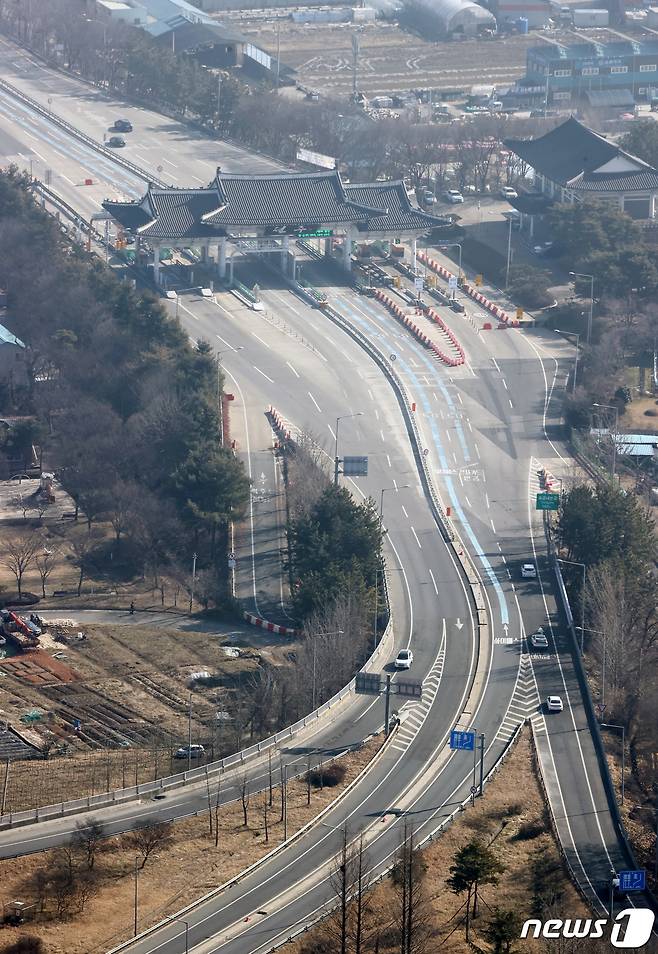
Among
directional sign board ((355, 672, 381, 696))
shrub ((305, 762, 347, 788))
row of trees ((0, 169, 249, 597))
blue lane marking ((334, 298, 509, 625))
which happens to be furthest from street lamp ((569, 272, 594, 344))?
shrub ((305, 762, 347, 788))

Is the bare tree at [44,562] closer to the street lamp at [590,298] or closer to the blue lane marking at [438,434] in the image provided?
the blue lane marking at [438,434]

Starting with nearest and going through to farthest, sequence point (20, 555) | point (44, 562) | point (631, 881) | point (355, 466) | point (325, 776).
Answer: point (631, 881), point (325, 776), point (20, 555), point (44, 562), point (355, 466)

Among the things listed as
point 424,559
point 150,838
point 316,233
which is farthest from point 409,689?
point 316,233

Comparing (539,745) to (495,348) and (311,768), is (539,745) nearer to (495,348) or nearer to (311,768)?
(311,768)

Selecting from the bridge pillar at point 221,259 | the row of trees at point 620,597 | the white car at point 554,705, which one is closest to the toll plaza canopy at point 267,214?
the bridge pillar at point 221,259

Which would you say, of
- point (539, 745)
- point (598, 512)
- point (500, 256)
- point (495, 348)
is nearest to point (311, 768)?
point (539, 745)

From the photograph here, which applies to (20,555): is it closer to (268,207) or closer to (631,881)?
(268,207)

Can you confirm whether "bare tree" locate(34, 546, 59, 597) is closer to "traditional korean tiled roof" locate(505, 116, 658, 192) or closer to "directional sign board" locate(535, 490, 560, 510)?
"directional sign board" locate(535, 490, 560, 510)
